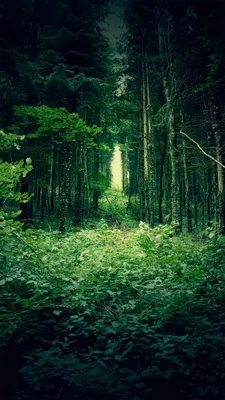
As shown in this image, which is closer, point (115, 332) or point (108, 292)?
point (115, 332)

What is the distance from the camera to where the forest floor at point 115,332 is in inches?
104

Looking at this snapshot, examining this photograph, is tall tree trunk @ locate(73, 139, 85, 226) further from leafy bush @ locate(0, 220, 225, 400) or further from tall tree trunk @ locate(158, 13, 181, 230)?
leafy bush @ locate(0, 220, 225, 400)

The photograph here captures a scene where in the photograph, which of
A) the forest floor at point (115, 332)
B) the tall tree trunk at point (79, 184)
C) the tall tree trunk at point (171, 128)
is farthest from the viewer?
the tall tree trunk at point (79, 184)

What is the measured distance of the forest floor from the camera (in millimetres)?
2643

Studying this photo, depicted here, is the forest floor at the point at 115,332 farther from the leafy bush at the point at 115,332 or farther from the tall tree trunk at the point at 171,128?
the tall tree trunk at the point at 171,128

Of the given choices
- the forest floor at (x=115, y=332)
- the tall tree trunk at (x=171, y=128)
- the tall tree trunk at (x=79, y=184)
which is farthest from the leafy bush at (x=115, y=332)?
the tall tree trunk at (x=79, y=184)

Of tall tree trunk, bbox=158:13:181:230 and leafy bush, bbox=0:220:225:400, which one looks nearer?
leafy bush, bbox=0:220:225:400

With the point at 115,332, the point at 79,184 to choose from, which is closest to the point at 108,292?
the point at 115,332

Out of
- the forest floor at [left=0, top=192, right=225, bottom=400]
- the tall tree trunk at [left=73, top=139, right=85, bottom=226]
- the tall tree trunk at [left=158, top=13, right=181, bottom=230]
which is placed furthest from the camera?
the tall tree trunk at [left=73, top=139, right=85, bottom=226]

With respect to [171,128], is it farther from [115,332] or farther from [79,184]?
[115,332]

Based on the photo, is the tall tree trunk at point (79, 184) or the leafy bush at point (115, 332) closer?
the leafy bush at point (115, 332)

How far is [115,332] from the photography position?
3303 mm

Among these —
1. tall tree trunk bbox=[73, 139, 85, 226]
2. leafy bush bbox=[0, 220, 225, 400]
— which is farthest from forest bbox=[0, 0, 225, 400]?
tall tree trunk bbox=[73, 139, 85, 226]

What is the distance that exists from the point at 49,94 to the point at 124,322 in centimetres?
1341
